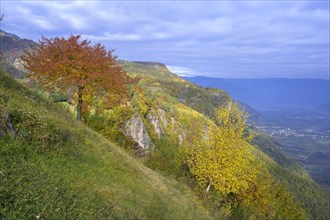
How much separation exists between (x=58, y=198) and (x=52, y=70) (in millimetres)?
17335

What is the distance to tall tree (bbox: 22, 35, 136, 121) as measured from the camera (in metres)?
23.9

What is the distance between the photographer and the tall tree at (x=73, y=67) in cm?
2388

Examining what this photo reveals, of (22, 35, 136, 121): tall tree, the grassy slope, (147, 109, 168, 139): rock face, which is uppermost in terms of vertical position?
(22, 35, 136, 121): tall tree

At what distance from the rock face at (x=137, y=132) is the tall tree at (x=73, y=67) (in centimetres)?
1498

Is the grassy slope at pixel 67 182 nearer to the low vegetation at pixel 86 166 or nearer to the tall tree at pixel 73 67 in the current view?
the low vegetation at pixel 86 166

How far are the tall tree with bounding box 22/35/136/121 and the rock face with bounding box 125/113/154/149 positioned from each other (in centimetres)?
1498

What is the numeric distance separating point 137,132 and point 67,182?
31.5 meters

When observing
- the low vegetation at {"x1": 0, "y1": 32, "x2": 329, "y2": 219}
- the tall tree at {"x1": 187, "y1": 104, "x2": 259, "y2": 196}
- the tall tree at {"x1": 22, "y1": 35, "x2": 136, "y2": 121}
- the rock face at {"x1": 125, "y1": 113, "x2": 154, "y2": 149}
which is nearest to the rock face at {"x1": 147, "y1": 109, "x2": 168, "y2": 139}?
the rock face at {"x1": 125, "y1": 113, "x2": 154, "y2": 149}

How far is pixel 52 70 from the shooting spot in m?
23.9

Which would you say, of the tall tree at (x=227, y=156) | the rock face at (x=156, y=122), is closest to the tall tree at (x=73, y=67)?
the tall tree at (x=227, y=156)

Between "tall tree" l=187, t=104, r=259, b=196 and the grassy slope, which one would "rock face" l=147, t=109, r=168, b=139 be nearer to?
"tall tree" l=187, t=104, r=259, b=196

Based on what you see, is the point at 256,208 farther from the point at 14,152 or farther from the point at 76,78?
the point at 14,152

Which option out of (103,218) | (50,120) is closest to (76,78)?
(50,120)

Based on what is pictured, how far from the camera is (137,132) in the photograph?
4147cm
